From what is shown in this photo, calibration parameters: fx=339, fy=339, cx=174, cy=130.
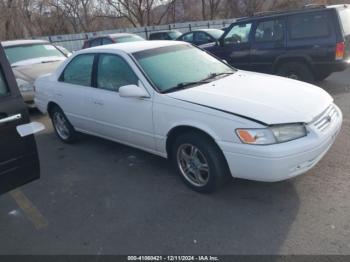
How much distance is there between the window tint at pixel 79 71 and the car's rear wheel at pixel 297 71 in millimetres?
4390

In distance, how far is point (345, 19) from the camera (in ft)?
22.3

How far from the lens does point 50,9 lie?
32.3 metres

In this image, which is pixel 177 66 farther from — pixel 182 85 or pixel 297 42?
pixel 297 42

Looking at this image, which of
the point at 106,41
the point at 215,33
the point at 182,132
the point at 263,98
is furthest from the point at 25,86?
the point at 215,33

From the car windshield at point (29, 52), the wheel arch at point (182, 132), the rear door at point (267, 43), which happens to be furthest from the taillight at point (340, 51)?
the car windshield at point (29, 52)

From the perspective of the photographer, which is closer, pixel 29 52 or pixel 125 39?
pixel 29 52

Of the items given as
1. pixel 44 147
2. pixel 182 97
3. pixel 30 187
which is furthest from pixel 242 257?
pixel 44 147

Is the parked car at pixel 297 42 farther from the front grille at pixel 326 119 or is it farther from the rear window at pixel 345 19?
the front grille at pixel 326 119

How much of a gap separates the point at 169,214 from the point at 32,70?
608 centimetres

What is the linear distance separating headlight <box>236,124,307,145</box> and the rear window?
4.57 m

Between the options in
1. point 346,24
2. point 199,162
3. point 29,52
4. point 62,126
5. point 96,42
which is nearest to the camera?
point 199,162

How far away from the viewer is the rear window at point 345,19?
669 centimetres

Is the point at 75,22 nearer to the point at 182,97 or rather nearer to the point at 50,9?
the point at 50,9

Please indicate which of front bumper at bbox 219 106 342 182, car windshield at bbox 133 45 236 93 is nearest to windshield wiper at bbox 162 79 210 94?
car windshield at bbox 133 45 236 93
